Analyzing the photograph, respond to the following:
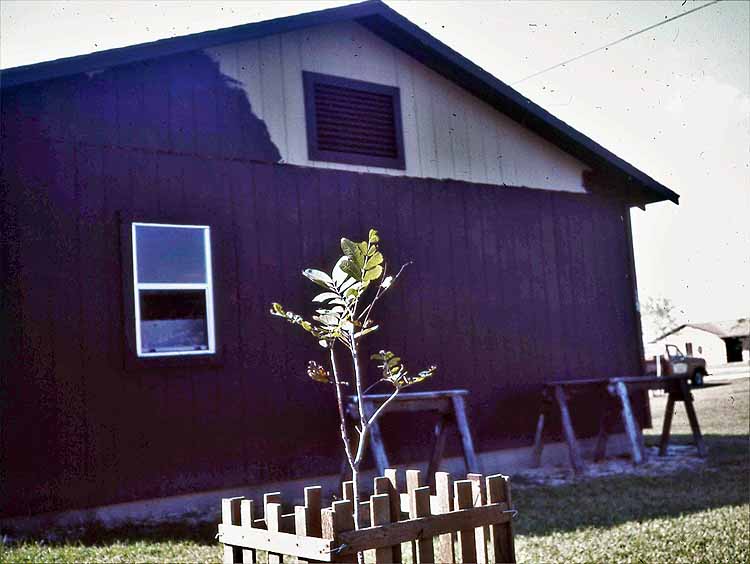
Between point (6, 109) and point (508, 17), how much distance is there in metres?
4.88

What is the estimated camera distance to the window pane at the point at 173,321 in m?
8.95

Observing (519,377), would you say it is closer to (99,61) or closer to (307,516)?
(99,61)

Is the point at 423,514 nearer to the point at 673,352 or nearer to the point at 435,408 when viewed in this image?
the point at 435,408

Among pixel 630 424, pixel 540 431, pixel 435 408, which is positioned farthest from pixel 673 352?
pixel 435 408

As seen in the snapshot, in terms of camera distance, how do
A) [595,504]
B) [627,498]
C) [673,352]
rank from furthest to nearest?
[673,352] → [627,498] → [595,504]

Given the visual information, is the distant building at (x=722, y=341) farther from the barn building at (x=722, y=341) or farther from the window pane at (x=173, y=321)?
the window pane at (x=173, y=321)

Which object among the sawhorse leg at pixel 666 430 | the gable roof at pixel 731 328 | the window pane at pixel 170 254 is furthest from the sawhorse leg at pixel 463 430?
the sawhorse leg at pixel 666 430

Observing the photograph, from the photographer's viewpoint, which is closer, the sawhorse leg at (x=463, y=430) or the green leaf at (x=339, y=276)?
the green leaf at (x=339, y=276)

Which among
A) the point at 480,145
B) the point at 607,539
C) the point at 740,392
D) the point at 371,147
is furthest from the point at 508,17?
the point at 740,392

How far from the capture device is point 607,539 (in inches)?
271

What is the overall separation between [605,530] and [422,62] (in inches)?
260

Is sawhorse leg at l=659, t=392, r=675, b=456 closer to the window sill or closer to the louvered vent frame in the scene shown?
the louvered vent frame

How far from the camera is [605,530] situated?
285 inches

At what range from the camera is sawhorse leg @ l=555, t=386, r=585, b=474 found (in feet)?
36.6
